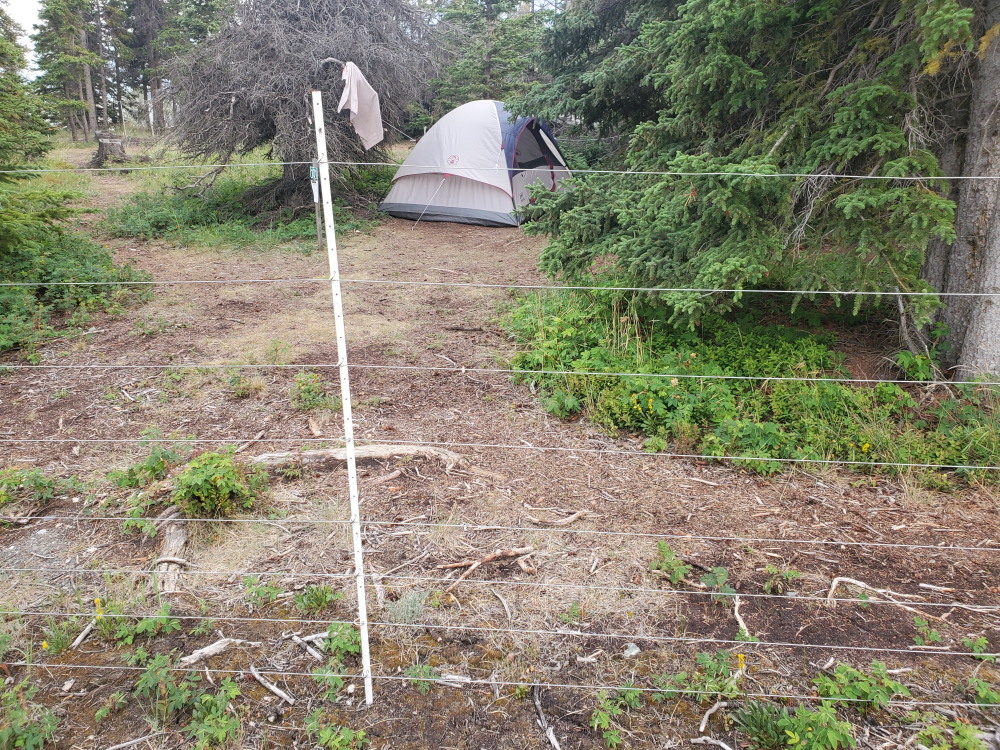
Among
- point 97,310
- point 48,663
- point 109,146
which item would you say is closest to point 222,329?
point 97,310

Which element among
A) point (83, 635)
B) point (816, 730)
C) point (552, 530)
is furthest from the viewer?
point (552, 530)

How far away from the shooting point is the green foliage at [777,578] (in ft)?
9.34

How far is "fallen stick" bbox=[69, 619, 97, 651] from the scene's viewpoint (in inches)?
101

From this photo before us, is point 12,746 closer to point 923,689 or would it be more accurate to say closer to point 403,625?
point 403,625

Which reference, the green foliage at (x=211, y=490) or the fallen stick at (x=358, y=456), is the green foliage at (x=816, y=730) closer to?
the fallen stick at (x=358, y=456)

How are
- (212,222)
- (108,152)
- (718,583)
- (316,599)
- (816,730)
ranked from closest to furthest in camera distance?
(816,730) < (316,599) < (718,583) < (212,222) < (108,152)

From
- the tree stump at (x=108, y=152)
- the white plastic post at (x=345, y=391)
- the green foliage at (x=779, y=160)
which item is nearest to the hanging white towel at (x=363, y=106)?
the green foliage at (x=779, y=160)

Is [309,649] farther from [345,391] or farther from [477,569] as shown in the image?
[345,391]

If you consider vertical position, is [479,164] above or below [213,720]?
above

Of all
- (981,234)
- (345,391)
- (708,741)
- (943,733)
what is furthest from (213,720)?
(981,234)

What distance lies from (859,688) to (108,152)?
59.7 feet

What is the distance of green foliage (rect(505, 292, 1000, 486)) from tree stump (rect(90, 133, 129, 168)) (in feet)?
48.0

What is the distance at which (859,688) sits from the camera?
2.26 m

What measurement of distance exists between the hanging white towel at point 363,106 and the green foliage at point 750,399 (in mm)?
5302
